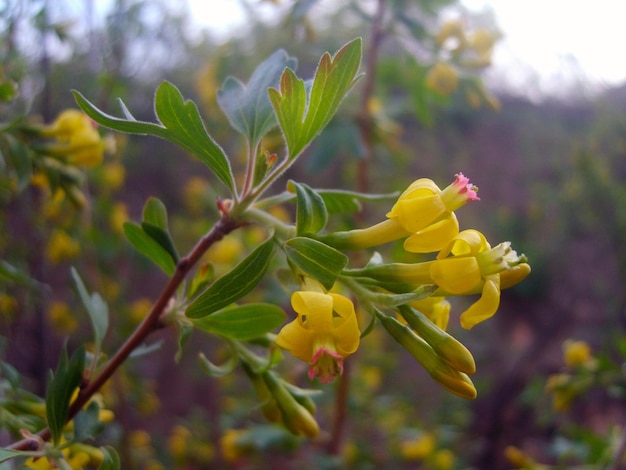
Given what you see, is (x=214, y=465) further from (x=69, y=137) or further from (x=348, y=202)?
(x=348, y=202)

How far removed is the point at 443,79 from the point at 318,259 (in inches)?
47.7

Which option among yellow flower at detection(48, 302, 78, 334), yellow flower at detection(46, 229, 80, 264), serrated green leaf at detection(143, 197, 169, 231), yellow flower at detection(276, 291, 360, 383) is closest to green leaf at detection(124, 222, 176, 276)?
serrated green leaf at detection(143, 197, 169, 231)

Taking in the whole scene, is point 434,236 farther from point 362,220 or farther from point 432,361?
point 362,220

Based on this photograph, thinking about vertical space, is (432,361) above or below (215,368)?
above

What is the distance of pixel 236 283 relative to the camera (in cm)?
49

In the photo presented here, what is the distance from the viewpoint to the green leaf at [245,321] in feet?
1.81

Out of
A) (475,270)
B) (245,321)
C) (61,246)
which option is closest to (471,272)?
(475,270)

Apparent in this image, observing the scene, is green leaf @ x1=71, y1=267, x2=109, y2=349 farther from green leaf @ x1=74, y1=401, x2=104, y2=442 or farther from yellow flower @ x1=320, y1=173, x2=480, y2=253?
yellow flower @ x1=320, y1=173, x2=480, y2=253

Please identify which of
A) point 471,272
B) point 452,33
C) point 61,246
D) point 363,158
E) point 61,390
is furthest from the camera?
point 61,246

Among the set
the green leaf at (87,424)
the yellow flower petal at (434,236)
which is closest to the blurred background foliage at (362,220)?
the green leaf at (87,424)

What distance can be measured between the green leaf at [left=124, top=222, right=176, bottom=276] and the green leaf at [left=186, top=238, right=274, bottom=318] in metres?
0.14

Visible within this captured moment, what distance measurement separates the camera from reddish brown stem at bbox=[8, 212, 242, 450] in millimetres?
540

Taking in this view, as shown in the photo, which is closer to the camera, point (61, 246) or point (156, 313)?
point (156, 313)

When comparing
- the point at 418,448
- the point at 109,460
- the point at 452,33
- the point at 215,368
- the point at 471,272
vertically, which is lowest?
the point at 418,448
